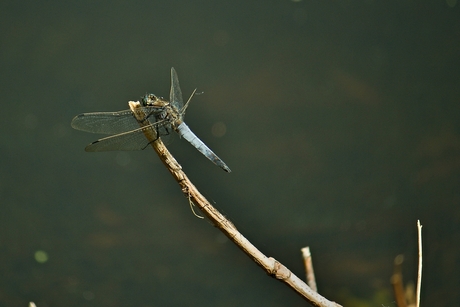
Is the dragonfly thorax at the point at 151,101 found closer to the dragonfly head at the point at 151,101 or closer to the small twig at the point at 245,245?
the dragonfly head at the point at 151,101

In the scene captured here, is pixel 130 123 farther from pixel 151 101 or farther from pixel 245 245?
pixel 245 245

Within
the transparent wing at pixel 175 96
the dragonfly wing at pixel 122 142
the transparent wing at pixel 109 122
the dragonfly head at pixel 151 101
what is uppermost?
the transparent wing at pixel 175 96

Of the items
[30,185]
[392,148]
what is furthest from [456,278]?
[30,185]

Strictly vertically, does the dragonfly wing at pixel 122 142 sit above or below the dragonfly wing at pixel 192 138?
below

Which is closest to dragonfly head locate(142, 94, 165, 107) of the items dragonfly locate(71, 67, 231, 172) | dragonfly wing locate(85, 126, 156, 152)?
dragonfly locate(71, 67, 231, 172)

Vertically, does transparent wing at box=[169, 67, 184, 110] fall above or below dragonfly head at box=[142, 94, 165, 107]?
above

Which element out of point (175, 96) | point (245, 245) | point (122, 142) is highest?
point (175, 96)

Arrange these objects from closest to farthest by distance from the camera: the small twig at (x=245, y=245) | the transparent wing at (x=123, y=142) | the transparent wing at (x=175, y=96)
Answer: the small twig at (x=245, y=245) < the transparent wing at (x=123, y=142) < the transparent wing at (x=175, y=96)

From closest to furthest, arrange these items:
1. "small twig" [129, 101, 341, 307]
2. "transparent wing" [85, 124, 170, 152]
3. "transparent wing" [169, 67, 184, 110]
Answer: "small twig" [129, 101, 341, 307] → "transparent wing" [85, 124, 170, 152] → "transparent wing" [169, 67, 184, 110]

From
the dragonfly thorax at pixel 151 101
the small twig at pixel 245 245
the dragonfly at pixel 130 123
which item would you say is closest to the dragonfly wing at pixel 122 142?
the dragonfly at pixel 130 123

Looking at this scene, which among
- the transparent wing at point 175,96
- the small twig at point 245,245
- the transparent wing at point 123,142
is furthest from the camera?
the transparent wing at point 175,96

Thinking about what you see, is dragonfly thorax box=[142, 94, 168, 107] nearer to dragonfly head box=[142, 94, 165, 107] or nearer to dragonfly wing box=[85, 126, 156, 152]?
dragonfly head box=[142, 94, 165, 107]

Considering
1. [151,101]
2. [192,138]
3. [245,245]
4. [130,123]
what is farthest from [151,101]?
[245,245]
